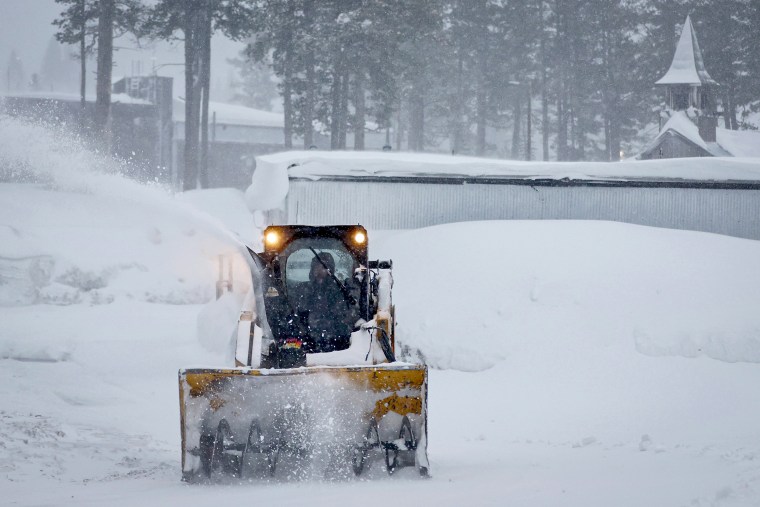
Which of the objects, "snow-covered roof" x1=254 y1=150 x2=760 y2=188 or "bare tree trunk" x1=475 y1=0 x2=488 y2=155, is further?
"bare tree trunk" x1=475 y1=0 x2=488 y2=155

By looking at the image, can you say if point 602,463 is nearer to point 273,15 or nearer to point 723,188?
point 723,188

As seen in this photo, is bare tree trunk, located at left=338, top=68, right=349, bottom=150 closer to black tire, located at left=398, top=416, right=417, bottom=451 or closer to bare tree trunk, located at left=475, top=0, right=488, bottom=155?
bare tree trunk, located at left=475, top=0, right=488, bottom=155

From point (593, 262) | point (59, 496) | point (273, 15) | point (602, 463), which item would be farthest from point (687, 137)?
point (59, 496)

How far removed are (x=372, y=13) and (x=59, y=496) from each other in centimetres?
3290

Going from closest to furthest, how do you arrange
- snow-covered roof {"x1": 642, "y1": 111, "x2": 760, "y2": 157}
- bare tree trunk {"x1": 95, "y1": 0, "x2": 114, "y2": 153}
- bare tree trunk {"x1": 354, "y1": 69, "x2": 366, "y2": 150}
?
bare tree trunk {"x1": 95, "y1": 0, "x2": 114, "y2": 153} < snow-covered roof {"x1": 642, "y1": 111, "x2": 760, "y2": 157} < bare tree trunk {"x1": 354, "y1": 69, "x2": 366, "y2": 150}

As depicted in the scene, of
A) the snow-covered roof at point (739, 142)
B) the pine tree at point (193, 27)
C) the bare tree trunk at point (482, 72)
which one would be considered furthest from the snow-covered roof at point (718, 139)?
the pine tree at point (193, 27)

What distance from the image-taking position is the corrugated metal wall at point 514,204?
20406 mm

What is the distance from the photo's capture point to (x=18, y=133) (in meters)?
21.5

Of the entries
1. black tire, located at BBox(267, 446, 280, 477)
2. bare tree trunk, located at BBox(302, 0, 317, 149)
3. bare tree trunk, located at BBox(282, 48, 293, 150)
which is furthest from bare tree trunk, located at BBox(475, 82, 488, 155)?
black tire, located at BBox(267, 446, 280, 477)

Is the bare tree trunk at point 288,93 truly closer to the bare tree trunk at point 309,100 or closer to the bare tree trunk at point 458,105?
the bare tree trunk at point 309,100

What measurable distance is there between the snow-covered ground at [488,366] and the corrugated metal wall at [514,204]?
2574 mm

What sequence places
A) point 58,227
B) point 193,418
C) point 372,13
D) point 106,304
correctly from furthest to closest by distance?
1. point 372,13
2. point 58,227
3. point 106,304
4. point 193,418

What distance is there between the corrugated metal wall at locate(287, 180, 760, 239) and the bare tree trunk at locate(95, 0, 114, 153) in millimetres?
13065

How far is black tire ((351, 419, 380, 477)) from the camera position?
7.54m
